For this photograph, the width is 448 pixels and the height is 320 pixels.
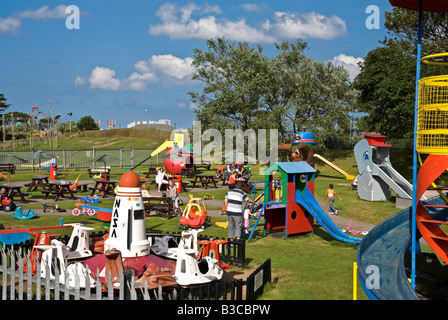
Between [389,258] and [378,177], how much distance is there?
14.3 meters

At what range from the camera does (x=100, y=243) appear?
1028 cm

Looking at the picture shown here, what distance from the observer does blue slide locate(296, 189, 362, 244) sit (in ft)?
43.4

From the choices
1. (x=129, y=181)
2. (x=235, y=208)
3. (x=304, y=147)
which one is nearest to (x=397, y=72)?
(x=304, y=147)

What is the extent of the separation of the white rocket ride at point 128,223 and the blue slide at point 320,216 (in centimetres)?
677

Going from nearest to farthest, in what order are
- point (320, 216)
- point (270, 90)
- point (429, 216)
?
point (429, 216) < point (320, 216) < point (270, 90)

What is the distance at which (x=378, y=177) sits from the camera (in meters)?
21.5

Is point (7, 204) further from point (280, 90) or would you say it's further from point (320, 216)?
point (280, 90)

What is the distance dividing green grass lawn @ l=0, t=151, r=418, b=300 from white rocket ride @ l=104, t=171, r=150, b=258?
8.78 feet

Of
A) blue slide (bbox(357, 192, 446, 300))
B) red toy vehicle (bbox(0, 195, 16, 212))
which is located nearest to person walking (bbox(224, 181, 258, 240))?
blue slide (bbox(357, 192, 446, 300))

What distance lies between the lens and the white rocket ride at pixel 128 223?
8.54m

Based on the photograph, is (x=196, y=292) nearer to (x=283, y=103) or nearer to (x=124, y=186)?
(x=124, y=186)

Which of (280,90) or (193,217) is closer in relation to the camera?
(193,217)

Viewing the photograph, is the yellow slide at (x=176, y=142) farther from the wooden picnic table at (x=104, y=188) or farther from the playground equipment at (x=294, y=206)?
the playground equipment at (x=294, y=206)

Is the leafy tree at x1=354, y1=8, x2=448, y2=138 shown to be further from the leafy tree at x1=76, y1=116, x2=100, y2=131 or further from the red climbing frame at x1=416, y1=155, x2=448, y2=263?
the leafy tree at x1=76, y1=116, x2=100, y2=131
